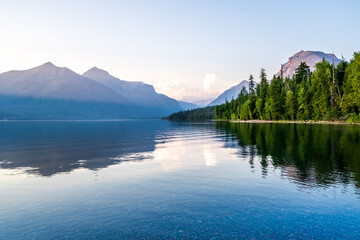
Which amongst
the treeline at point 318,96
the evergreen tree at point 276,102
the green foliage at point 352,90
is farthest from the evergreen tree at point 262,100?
the green foliage at point 352,90

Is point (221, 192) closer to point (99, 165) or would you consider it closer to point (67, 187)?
point (67, 187)

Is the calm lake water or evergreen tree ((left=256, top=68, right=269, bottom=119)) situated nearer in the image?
the calm lake water

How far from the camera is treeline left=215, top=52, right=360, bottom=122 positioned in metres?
102

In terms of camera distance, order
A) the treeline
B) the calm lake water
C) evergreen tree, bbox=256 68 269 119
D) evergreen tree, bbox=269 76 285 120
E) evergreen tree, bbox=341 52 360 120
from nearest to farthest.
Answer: the calm lake water < evergreen tree, bbox=341 52 360 120 < the treeline < evergreen tree, bbox=269 76 285 120 < evergreen tree, bbox=256 68 269 119

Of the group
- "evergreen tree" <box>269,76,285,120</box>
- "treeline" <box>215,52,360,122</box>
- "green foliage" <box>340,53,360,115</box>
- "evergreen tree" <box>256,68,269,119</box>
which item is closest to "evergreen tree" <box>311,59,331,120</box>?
"treeline" <box>215,52,360,122</box>

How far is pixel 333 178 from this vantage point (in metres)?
18.9

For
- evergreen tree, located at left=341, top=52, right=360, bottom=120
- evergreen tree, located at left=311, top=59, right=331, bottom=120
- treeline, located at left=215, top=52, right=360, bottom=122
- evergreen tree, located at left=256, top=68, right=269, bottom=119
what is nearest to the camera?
evergreen tree, located at left=341, top=52, right=360, bottom=120

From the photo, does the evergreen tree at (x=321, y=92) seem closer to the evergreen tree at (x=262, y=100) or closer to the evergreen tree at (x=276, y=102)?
the evergreen tree at (x=276, y=102)

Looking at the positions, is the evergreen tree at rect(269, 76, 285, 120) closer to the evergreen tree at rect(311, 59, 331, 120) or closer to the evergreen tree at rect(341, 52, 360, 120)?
the evergreen tree at rect(311, 59, 331, 120)

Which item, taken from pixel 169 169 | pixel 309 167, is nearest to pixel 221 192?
pixel 169 169

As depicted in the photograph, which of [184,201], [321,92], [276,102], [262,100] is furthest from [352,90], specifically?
[184,201]

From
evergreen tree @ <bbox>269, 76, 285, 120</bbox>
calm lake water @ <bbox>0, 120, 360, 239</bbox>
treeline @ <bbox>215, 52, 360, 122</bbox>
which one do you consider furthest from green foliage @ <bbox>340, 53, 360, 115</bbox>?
calm lake water @ <bbox>0, 120, 360, 239</bbox>

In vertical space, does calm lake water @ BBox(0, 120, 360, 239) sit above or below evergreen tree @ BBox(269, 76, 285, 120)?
below

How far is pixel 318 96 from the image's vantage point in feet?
394
